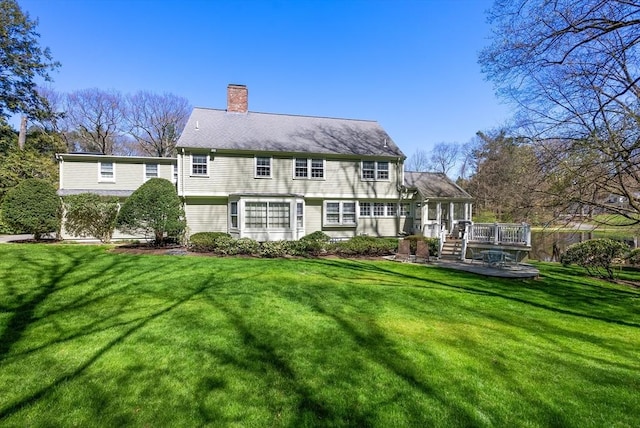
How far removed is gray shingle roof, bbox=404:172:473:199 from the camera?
19.6m

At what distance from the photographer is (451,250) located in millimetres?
16641

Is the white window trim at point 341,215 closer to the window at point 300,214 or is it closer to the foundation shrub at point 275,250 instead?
the window at point 300,214

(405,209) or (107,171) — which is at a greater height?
(107,171)

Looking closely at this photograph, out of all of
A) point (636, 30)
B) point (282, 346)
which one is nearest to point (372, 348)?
point (282, 346)

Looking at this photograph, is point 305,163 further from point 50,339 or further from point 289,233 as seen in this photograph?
point 50,339

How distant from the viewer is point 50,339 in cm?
441

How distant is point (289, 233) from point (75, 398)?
13.8 meters

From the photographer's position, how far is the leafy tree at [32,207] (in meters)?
14.6

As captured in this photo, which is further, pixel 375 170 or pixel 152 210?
pixel 375 170

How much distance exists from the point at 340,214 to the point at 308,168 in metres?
3.24

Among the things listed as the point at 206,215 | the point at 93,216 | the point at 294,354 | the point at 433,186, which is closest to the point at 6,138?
the point at 93,216

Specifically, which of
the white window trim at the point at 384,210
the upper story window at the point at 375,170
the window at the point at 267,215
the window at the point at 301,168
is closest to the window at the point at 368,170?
the upper story window at the point at 375,170

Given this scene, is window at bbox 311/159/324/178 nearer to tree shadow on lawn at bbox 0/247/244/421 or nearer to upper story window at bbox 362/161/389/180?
upper story window at bbox 362/161/389/180

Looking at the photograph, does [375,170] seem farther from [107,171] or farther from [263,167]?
[107,171]
